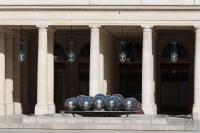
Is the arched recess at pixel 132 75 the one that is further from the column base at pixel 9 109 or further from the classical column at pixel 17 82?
the column base at pixel 9 109

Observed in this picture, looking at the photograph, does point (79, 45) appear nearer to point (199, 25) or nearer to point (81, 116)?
point (199, 25)

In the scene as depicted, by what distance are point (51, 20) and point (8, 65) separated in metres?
7.54

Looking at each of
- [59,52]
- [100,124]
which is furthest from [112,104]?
[59,52]

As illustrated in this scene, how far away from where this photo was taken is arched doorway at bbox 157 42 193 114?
66.5 metres

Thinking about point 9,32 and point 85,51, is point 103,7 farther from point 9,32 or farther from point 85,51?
point 85,51

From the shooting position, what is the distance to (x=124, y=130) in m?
40.1

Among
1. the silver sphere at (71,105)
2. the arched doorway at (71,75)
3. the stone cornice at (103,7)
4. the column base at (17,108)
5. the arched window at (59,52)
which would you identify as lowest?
the column base at (17,108)

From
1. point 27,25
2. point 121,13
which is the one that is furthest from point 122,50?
point 27,25

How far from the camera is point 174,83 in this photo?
67.1m

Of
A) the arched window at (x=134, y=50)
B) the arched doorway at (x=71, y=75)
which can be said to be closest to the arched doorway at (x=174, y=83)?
the arched window at (x=134, y=50)

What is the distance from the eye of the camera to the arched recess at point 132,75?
67438 millimetres

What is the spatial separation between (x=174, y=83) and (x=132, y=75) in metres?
4.33

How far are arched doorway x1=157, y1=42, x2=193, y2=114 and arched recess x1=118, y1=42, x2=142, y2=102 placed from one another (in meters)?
2.25

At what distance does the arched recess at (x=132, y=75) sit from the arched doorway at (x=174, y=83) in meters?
2.25
